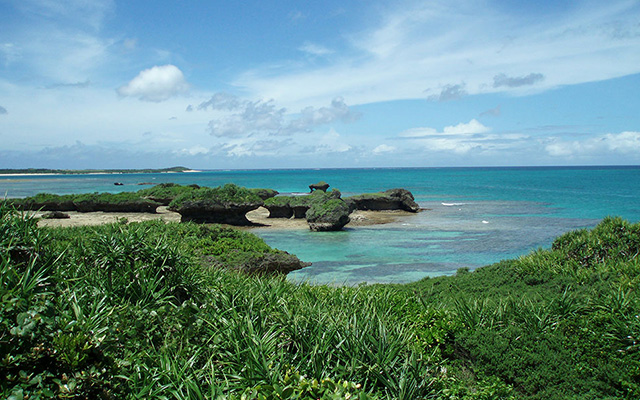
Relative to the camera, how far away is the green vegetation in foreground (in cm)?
404

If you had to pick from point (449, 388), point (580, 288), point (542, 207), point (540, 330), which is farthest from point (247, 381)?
point (542, 207)

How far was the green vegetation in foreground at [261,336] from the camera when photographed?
13.3 feet

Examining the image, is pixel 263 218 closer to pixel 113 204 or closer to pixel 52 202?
pixel 113 204

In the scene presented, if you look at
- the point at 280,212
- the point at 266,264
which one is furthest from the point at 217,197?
the point at 266,264

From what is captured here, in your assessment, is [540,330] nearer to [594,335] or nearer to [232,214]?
[594,335]

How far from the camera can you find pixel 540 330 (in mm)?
6918

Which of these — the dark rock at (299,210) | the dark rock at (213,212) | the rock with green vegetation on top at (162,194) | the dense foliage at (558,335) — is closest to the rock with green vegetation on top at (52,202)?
the rock with green vegetation on top at (162,194)

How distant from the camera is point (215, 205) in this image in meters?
28.8

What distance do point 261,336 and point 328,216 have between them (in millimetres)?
24142

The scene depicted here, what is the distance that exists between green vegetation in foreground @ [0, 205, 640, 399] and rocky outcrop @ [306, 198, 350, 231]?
2110cm

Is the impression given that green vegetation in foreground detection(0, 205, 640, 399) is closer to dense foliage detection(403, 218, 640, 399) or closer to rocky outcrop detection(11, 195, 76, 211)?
dense foliage detection(403, 218, 640, 399)

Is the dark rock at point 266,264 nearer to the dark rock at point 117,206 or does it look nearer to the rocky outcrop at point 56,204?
the dark rock at point 117,206

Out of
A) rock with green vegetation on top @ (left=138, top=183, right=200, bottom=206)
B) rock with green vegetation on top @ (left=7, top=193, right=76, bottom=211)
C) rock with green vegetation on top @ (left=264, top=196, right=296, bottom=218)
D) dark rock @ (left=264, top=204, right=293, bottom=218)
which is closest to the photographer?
rock with green vegetation on top @ (left=7, top=193, right=76, bottom=211)

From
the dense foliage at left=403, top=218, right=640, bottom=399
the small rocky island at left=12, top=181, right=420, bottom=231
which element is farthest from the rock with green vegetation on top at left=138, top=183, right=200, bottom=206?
the dense foliage at left=403, top=218, right=640, bottom=399
